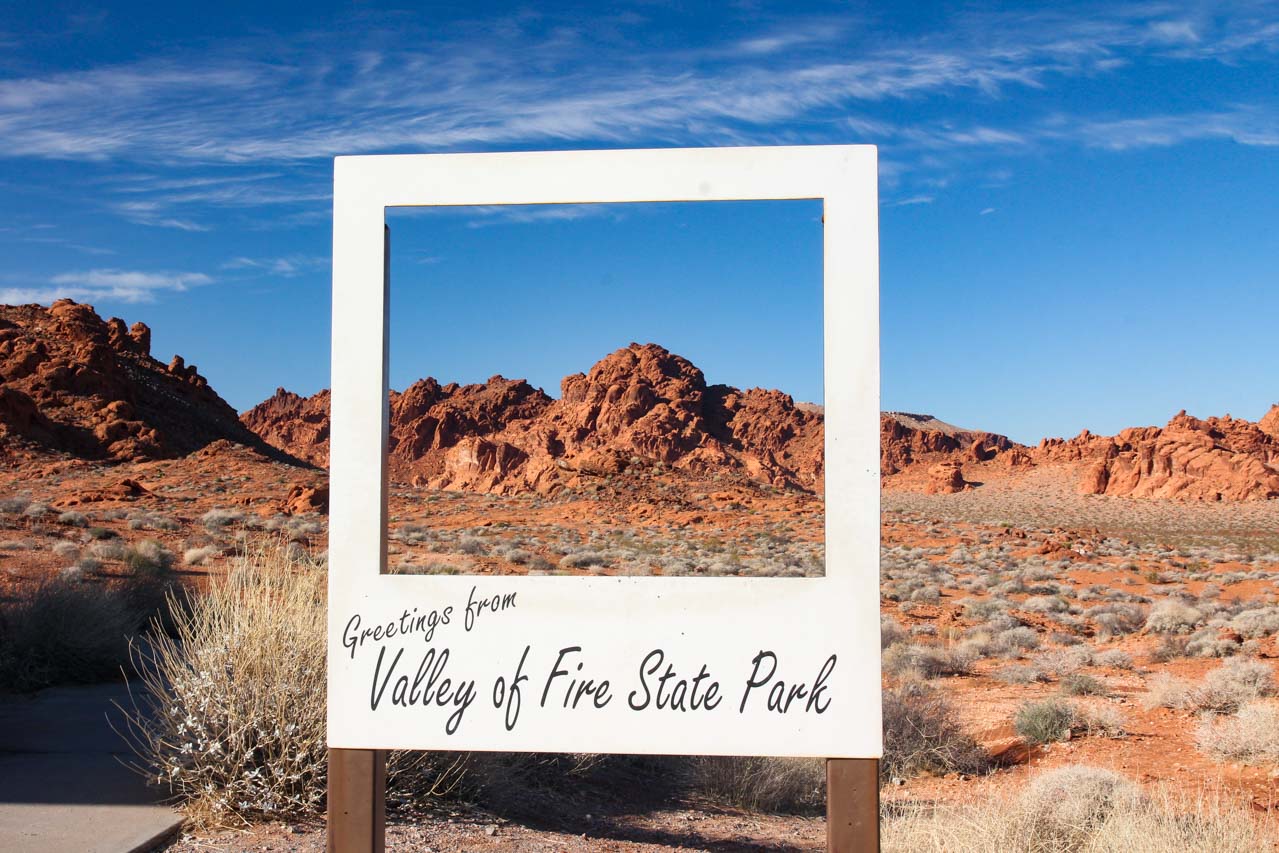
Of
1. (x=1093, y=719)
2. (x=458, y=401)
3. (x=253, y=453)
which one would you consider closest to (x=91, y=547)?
(x=1093, y=719)

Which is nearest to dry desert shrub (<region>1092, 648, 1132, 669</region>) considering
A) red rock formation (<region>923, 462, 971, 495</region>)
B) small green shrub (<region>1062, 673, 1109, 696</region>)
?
small green shrub (<region>1062, 673, 1109, 696</region>)

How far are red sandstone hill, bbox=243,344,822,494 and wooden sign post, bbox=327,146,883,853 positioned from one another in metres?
51.3

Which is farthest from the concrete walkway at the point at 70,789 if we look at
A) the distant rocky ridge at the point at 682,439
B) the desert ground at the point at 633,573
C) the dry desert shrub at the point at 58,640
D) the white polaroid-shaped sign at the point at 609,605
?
the distant rocky ridge at the point at 682,439

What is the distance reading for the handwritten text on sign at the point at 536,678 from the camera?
3.46 m

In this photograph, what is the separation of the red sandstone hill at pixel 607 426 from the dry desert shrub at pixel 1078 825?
160 feet

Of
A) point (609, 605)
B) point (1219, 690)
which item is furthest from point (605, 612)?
point (1219, 690)

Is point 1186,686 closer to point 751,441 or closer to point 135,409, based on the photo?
point 135,409

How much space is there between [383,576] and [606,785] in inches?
181

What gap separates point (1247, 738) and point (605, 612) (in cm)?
793

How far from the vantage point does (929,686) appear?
11570mm

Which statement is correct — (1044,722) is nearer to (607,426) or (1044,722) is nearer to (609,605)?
(609,605)

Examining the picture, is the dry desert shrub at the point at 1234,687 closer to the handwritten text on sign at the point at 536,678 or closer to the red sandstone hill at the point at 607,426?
the handwritten text on sign at the point at 536,678

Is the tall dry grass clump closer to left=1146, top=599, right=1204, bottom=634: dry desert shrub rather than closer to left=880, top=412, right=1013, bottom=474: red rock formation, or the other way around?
left=1146, top=599, right=1204, bottom=634: dry desert shrub

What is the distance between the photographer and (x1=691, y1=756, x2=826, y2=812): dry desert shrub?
24.6 feet
